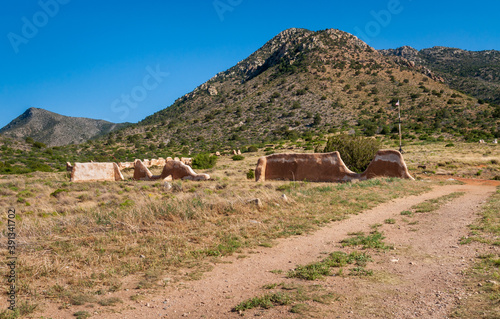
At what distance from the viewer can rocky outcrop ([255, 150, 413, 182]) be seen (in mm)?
16891

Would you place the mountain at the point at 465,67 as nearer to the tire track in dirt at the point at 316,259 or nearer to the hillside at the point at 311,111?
the hillside at the point at 311,111

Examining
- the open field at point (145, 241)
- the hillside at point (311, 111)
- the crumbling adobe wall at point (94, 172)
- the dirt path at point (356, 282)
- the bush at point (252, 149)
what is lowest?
the dirt path at point (356, 282)

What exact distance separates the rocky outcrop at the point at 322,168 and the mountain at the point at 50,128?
239 ft

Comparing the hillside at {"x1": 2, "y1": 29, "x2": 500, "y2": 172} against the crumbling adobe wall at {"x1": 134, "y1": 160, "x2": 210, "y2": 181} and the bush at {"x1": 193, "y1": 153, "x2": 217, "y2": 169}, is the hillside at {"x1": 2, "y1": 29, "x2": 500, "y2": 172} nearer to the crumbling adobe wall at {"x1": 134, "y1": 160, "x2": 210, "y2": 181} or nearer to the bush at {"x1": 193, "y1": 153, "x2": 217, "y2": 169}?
the bush at {"x1": 193, "y1": 153, "x2": 217, "y2": 169}

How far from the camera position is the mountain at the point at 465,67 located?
211ft

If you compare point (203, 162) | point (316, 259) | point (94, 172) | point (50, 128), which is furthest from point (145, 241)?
point (50, 128)

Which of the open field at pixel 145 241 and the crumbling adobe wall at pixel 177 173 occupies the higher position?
the crumbling adobe wall at pixel 177 173

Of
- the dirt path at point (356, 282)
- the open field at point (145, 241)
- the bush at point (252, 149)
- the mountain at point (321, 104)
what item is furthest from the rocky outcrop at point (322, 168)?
the mountain at point (321, 104)

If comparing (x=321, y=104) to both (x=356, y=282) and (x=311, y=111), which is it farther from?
(x=356, y=282)

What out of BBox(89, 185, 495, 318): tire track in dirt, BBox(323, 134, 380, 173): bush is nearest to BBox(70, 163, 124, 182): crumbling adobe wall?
BBox(323, 134, 380, 173): bush

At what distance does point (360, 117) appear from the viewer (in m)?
51.9

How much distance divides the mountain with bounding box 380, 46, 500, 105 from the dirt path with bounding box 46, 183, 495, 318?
212 feet

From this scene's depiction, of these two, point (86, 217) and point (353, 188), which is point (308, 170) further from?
point (86, 217)

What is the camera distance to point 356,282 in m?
4.56
